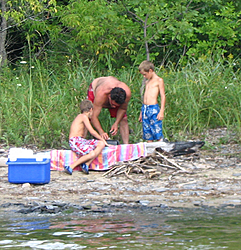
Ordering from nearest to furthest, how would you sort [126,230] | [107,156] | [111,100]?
[126,230] < [107,156] < [111,100]

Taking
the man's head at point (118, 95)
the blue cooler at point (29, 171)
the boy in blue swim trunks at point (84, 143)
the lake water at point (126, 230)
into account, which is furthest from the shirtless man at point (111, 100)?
the lake water at point (126, 230)

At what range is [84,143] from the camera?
691 centimetres

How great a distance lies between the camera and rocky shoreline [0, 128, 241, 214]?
5195 millimetres

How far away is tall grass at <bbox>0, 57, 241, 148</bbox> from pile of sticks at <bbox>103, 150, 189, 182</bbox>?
1.39 metres

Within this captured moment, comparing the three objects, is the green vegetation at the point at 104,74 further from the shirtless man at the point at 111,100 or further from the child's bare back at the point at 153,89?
the child's bare back at the point at 153,89

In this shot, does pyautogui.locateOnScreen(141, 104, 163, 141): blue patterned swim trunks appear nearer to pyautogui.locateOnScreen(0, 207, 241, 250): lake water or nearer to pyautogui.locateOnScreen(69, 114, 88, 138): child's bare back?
pyautogui.locateOnScreen(69, 114, 88, 138): child's bare back

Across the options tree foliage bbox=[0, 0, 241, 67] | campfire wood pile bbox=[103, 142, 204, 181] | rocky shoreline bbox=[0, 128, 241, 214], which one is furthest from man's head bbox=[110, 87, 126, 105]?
tree foliage bbox=[0, 0, 241, 67]

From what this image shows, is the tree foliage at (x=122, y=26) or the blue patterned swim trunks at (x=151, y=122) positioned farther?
the tree foliage at (x=122, y=26)

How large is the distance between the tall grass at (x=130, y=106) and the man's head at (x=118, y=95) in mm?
1361

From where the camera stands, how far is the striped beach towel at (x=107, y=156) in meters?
7.01

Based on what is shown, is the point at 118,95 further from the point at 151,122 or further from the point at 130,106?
the point at 130,106

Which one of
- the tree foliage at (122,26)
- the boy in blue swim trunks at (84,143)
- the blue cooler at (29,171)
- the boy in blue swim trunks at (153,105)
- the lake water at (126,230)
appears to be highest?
the tree foliage at (122,26)

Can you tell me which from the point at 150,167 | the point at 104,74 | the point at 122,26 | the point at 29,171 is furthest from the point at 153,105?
the point at 122,26

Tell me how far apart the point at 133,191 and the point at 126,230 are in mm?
1771
